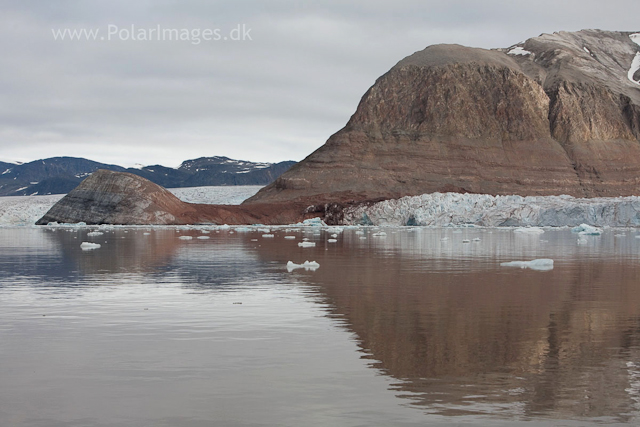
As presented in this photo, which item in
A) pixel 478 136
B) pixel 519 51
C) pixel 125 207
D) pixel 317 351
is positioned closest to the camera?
pixel 317 351

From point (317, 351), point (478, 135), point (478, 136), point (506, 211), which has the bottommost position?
point (317, 351)

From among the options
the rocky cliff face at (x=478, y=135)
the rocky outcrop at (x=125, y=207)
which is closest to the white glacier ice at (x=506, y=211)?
the rocky outcrop at (x=125, y=207)

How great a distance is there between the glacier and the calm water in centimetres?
4125

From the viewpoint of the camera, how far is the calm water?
204 inches

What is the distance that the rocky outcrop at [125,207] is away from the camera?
62181 millimetres

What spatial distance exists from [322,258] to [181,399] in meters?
15.5

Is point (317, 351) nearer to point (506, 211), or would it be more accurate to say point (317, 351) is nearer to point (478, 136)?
point (506, 211)

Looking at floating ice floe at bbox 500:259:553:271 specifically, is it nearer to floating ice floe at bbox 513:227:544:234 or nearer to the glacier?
floating ice floe at bbox 513:227:544:234

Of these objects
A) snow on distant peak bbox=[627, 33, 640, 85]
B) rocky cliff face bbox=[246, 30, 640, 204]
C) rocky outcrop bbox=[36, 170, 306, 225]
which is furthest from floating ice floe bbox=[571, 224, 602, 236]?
snow on distant peak bbox=[627, 33, 640, 85]

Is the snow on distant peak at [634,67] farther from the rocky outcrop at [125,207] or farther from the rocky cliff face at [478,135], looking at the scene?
the rocky outcrop at [125,207]

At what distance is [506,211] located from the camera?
56.8m

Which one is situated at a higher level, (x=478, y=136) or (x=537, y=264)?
(x=478, y=136)

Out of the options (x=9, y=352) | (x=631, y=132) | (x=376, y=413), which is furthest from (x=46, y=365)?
(x=631, y=132)

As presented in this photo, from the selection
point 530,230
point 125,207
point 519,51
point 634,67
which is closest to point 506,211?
point 530,230
